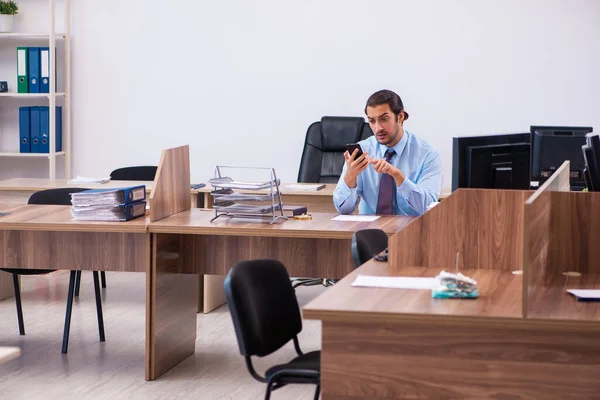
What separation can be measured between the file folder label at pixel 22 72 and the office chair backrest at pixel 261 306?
186 inches

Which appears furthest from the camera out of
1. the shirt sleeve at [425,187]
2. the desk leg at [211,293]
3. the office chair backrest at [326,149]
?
the office chair backrest at [326,149]

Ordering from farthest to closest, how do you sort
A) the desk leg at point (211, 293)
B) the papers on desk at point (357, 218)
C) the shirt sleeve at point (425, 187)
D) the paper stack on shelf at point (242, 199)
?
the desk leg at point (211, 293) < the shirt sleeve at point (425, 187) < the papers on desk at point (357, 218) < the paper stack on shelf at point (242, 199)

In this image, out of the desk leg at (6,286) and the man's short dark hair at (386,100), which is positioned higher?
the man's short dark hair at (386,100)

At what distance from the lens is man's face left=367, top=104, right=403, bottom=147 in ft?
13.6

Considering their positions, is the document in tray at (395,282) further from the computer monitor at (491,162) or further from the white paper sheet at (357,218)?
the white paper sheet at (357,218)

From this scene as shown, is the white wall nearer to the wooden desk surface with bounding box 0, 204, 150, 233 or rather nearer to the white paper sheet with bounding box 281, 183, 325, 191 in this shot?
the white paper sheet with bounding box 281, 183, 325, 191

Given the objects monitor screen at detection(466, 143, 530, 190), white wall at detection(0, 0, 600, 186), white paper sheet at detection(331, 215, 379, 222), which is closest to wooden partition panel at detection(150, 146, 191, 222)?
white paper sheet at detection(331, 215, 379, 222)

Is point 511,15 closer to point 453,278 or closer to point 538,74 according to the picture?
point 538,74

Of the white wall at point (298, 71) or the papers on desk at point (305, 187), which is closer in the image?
the papers on desk at point (305, 187)

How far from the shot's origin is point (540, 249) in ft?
9.05

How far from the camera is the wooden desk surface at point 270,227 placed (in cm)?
368

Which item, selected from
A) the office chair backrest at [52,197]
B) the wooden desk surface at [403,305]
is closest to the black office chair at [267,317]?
the wooden desk surface at [403,305]

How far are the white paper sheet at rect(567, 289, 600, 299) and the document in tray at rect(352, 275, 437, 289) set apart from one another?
0.38 metres

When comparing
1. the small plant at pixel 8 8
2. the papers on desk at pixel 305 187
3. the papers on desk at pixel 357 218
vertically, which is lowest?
the papers on desk at pixel 357 218
